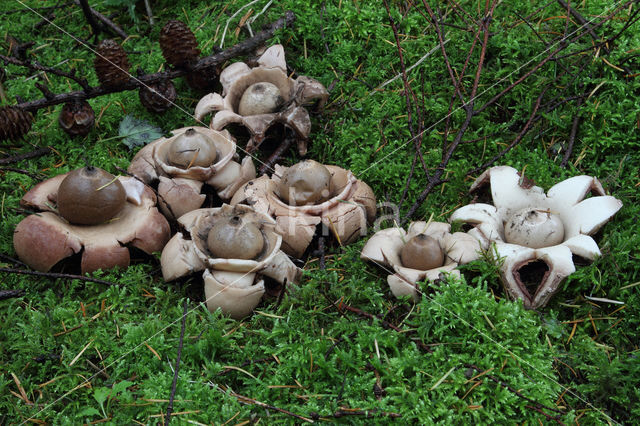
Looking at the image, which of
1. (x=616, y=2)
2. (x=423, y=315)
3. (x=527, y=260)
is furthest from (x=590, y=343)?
(x=616, y=2)

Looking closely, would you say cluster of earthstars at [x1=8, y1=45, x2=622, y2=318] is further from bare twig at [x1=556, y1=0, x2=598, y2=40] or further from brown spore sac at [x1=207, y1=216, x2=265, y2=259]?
bare twig at [x1=556, y1=0, x2=598, y2=40]

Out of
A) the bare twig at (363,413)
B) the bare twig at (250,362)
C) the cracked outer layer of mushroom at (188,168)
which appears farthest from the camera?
the cracked outer layer of mushroom at (188,168)

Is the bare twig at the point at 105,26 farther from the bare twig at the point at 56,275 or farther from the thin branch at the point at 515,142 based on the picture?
the thin branch at the point at 515,142

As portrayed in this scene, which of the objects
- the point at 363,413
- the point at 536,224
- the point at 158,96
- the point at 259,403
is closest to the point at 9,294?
Answer: the point at 259,403

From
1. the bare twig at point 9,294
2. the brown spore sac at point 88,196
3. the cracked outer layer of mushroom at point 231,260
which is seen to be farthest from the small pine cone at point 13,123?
the cracked outer layer of mushroom at point 231,260

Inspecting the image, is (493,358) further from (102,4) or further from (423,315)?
(102,4)

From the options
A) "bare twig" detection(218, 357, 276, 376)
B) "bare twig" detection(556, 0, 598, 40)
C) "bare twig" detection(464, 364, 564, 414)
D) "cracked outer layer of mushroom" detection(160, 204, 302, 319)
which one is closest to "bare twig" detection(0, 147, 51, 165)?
"cracked outer layer of mushroom" detection(160, 204, 302, 319)
